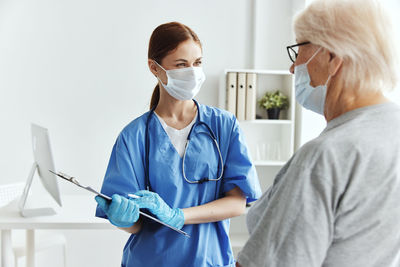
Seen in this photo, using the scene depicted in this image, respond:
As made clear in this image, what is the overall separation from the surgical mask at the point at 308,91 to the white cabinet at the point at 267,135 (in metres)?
2.16

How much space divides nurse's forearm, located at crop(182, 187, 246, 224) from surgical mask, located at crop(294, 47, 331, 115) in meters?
0.52

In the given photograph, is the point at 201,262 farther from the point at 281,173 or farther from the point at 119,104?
the point at 119,104

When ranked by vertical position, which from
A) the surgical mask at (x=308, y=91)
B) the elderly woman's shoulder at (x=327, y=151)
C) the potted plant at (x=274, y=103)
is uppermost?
the surgical mask at (x=308, y=91)

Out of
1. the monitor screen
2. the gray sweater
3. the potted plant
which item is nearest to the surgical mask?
the gray sweater

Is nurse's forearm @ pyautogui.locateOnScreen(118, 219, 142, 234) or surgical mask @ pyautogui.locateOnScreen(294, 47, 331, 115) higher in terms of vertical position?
surgical mask @ pyautogui.locateOnScreen(294, 47, 331, 115)

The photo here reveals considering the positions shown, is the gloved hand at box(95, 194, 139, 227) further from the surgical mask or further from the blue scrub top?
the surgical mask

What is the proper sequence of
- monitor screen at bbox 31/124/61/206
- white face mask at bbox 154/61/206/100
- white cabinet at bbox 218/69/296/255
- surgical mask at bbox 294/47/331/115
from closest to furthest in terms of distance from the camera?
surgical mask at bbox 294/47/331/115
white face mask at bbox 154/61/206/100
monitor screen at bbox 31/124/61/206
white cabinet at bbox 218/69/296/255

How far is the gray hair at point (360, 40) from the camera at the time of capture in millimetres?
788

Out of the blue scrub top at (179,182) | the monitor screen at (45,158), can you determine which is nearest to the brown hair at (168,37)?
the blue scrub top at (179,182)

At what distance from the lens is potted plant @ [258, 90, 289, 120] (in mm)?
3238

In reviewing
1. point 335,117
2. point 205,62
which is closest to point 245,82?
point 205,62

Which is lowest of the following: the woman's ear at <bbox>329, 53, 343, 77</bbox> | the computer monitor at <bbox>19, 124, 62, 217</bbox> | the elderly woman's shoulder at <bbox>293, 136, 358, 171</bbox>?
the computer monitor at <bbox>19, 124, 62, 217</bbox>

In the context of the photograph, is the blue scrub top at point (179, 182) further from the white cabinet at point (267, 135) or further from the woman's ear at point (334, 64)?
the white cabinet at point (267, 135)

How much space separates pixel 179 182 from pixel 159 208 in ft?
0.45
